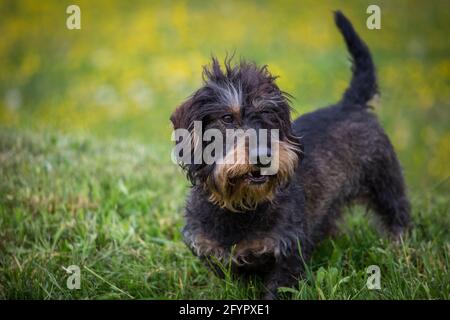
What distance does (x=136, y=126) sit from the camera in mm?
11195

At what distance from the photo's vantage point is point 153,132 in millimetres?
10773

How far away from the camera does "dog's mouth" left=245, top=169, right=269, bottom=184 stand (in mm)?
3519

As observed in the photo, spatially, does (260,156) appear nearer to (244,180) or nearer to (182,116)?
(244,180)

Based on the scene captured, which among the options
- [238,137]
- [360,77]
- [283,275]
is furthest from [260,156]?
[360,77]

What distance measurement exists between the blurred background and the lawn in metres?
0.04

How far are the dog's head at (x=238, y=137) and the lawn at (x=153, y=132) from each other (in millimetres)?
775

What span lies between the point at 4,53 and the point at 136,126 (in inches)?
151

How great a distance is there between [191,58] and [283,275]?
389 inches

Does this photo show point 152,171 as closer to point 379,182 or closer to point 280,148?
point 379,182

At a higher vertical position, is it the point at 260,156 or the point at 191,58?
the point at 191,58

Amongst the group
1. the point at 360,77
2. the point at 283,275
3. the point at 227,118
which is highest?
the point at 360,77

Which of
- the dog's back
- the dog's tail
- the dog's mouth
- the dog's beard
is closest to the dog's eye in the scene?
the dog's beard
